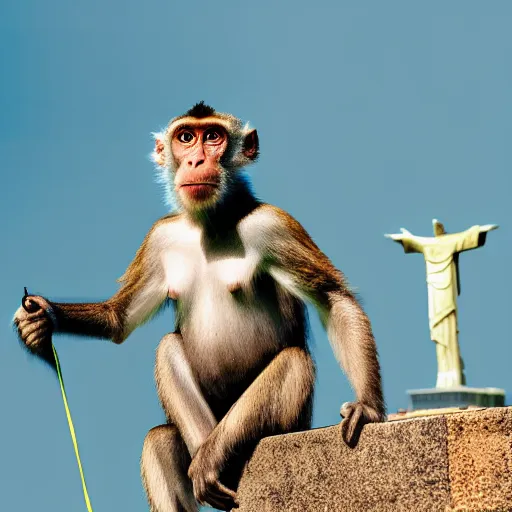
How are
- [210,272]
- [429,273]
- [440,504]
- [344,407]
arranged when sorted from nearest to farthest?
[440,504]
[344,407]
[210,272]
[429,273]

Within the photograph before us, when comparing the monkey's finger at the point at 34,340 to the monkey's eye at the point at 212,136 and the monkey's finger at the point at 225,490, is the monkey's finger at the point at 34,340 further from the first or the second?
the monkey's eye at the point at 212,136

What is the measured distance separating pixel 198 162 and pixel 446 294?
20892 mm

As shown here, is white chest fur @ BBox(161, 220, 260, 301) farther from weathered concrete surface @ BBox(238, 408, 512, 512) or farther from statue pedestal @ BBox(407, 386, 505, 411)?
statue pedestal @ BBox(407, 386, 505, 411)

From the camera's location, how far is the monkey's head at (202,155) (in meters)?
9.20

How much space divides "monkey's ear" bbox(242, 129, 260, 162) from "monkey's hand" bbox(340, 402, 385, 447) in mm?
2644

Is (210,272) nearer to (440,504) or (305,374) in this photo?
(305,374)

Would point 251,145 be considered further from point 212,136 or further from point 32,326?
point 32,326

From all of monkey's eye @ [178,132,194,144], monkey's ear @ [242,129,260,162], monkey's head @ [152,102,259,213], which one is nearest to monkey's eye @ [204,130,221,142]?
monkey's head @ [152,102,259,213]

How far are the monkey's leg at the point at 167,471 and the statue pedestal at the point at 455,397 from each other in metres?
18.7

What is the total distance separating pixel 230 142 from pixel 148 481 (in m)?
2.55

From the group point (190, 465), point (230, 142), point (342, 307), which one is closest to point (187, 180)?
point (230, 142)

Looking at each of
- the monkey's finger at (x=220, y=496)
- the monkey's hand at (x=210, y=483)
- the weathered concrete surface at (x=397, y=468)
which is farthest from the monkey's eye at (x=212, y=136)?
the monkey's finger at (x=220, y=496)

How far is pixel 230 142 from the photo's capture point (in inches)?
381

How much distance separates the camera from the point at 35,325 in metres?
8.96
